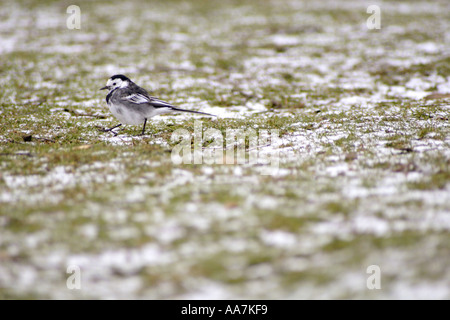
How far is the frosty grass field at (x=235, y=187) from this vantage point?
423cm

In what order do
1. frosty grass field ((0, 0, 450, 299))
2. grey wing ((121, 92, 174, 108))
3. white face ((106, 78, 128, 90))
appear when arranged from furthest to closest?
white face ((106, 78, 128, 90)), grey wing ((121, 92, 174, 108)), frosty grass field ((0, 0, 450, 299))

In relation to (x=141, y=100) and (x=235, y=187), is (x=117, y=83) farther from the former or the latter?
(x=235, y=187)

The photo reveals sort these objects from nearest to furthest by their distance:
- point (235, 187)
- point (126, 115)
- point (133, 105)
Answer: point (235, 187), point (133, 105), point (126, 115)

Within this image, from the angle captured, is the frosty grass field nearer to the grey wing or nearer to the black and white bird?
the black and white bird

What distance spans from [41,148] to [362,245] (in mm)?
6810

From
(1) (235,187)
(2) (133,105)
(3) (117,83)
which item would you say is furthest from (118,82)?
(1) (235,187)

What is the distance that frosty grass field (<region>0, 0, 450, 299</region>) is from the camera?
4.23 m

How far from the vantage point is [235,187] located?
600 cm

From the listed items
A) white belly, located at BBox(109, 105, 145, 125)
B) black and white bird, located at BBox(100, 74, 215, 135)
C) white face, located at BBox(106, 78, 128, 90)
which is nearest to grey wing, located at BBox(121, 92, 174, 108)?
black and white bird, located at BBox(100, 74, 215, 135)

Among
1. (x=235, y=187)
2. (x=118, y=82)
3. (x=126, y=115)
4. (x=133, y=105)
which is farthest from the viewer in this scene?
(x=118, y=82)

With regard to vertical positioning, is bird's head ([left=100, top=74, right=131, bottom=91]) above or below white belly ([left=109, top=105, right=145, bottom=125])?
above

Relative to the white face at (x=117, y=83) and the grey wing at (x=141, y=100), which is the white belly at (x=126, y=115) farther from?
the white face at (x=117, y=83)

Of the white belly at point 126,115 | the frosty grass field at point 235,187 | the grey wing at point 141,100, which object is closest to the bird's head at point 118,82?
the grey wing at point 141,100
